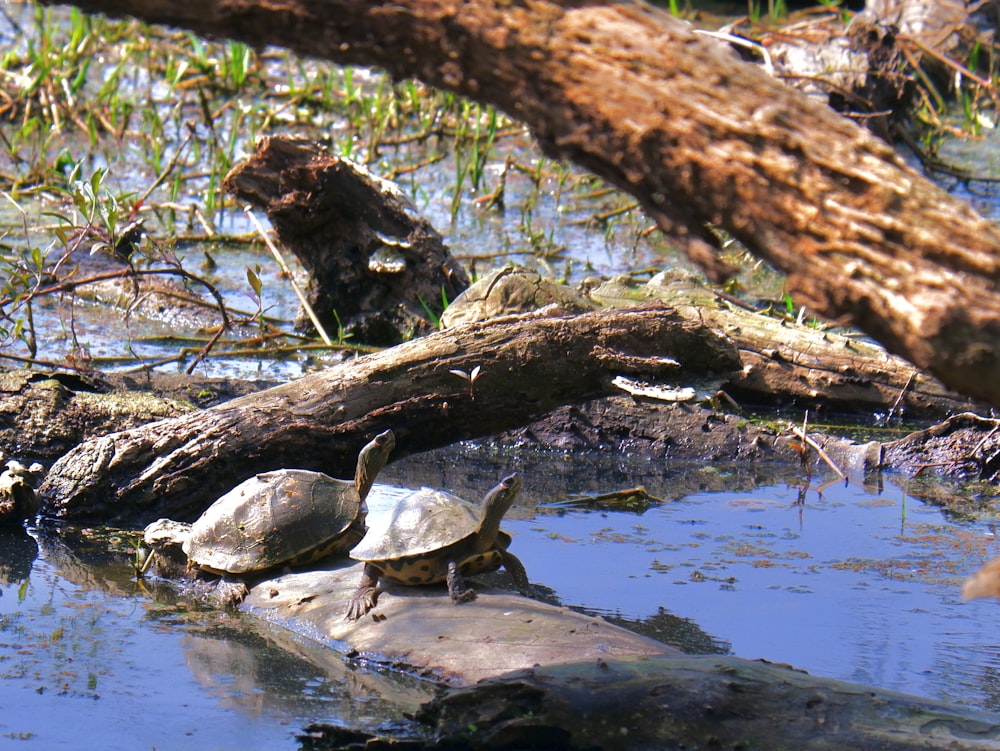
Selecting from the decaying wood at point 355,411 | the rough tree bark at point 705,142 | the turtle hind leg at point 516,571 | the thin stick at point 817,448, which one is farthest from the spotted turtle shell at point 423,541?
the thin stick at point 817,448

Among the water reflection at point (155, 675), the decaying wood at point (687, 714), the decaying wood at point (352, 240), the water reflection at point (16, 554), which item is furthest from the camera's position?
the decaying wood at point (352, 240)

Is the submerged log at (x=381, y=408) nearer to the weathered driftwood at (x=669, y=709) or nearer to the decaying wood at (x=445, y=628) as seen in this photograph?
the decaying wood at (x=445, y=628)

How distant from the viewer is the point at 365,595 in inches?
147

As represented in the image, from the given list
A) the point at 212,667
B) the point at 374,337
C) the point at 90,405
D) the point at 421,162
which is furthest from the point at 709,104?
the point at 421,162

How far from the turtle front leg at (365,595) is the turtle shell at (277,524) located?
0.92ft

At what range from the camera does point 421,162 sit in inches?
376

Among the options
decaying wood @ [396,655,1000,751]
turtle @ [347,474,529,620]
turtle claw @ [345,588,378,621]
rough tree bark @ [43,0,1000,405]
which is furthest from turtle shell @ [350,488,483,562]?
rough tree bark @ [43,0,1000,405]

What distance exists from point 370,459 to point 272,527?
0.42 metres

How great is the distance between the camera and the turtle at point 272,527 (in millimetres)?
3988

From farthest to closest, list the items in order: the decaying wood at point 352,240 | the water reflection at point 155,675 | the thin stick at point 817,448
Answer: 1. the decaying wood at point 352,240
2. the thin stick at point 817,448
3. the water reflection at point 155,675

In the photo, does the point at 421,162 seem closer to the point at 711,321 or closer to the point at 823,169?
the point at 711,321

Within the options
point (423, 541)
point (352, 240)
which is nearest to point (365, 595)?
point (423, 541)

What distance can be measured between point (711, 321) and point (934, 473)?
115 cm

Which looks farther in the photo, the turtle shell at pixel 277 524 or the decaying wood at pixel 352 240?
the decaying wood at pixel 352 240
